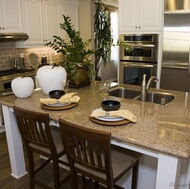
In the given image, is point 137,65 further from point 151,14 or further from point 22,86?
point 22,86

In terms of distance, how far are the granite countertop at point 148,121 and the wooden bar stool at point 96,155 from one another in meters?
0.15

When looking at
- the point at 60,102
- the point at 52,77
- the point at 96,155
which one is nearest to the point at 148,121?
the point at 96,155

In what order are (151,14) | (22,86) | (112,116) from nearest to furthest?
(112,116)
(22,86)
(151,14)

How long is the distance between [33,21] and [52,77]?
2400 millimetres

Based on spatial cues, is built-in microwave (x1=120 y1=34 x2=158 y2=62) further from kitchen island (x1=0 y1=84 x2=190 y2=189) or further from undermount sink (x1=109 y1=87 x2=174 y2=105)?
kitchen island (x1=0 y1=84 x2=190 y2=189)

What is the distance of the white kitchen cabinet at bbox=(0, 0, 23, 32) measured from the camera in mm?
3635

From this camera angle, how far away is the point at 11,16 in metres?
3.77

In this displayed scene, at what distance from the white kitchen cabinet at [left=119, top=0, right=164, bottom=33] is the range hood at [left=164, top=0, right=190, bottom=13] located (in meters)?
0.08

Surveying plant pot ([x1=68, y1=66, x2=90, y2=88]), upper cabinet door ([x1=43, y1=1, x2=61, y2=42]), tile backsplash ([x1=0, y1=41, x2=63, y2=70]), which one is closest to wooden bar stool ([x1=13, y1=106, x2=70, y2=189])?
plant pot ([x1=68, y1=66, x2=90, y2=88])

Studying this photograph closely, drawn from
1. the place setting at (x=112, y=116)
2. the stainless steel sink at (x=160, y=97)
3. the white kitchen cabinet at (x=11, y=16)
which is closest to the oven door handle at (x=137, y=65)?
the stainless steel sink at (x=160, y=97)

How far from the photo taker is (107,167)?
4.58 feet

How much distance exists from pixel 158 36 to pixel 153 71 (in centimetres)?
61

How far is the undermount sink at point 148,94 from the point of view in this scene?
2375 mm

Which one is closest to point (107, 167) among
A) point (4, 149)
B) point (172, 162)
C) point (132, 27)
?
point (172, 162)
